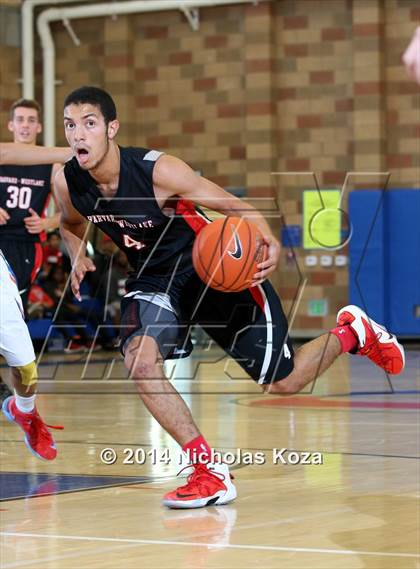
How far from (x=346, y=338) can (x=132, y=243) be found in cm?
127

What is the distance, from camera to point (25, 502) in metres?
5.50

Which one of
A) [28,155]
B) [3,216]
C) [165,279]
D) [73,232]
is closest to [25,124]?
[3,216]

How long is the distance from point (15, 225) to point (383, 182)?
1039cm

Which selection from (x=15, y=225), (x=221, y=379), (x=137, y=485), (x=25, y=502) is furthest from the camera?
(x=221, y=379)

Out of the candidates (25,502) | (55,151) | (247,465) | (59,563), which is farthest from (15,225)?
(59,563)

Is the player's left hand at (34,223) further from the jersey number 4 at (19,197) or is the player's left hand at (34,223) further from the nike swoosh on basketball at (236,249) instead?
the nike swoosh on basketball at (236,249)

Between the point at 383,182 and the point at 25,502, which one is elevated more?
the point at 383,182

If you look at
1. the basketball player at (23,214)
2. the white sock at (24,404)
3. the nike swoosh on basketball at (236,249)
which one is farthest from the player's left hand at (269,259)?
the basketball player at (23,214)

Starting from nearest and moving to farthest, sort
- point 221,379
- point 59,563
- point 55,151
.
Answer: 1. point 59,563
2. point 55,151
3. point 221,379

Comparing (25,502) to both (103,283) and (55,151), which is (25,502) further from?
(103,283)

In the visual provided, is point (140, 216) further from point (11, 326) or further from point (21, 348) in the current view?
point (21, 348)

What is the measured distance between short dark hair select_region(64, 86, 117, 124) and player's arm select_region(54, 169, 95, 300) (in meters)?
0.46

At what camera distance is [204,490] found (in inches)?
213

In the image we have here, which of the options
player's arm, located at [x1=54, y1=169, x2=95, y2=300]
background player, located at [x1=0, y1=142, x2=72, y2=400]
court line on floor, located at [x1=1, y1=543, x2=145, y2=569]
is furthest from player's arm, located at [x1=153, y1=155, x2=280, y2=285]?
court line on floor, located at [x1=1, y1=543, x2=145, y2=569]
